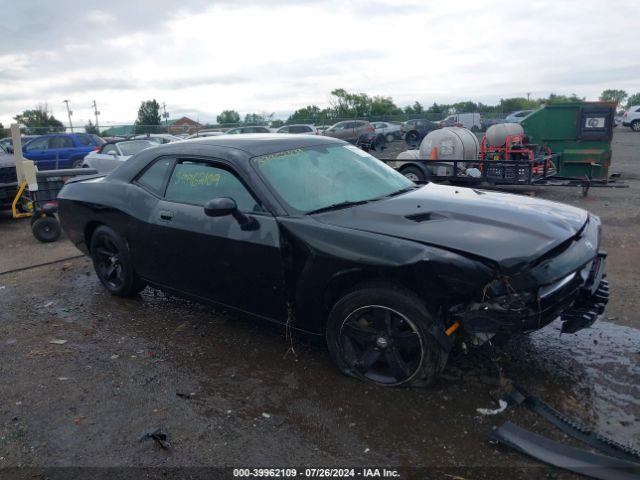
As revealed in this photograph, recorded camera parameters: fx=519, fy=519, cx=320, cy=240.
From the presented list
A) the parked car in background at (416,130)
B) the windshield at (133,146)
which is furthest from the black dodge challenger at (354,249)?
the parked car in background at (416,130)

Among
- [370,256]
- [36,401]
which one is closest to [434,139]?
[370,256]

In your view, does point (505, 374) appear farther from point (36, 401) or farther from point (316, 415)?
point (36, 401)

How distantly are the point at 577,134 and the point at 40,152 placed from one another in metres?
16.2

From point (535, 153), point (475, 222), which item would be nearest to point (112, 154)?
point (535, 153)

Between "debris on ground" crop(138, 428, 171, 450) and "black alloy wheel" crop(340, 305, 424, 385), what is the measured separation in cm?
122

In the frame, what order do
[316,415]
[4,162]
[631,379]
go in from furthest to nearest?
1. [4,162]
2. [631,379]
3. [316,415]

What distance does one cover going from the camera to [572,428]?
112 inches

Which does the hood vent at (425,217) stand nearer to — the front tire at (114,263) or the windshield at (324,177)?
the windshield at (324,177)

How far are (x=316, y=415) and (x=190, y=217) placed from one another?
1898 mm

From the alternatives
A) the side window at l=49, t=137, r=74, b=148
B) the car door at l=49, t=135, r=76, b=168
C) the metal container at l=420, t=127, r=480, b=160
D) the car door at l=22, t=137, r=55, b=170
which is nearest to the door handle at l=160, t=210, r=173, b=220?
the metal container at l=420, t=127, r=480, b=160

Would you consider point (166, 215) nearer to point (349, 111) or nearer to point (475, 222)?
point (475, 222)

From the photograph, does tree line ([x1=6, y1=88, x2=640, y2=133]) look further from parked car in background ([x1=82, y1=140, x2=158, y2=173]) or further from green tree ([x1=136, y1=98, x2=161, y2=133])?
parked car in background ([x1=82, y1=140, x2=158, y2=173])

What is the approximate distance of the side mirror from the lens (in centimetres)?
359

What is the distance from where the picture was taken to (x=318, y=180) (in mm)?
4031
